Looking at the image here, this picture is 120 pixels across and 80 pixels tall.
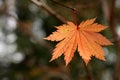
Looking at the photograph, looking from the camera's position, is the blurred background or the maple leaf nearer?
the maple leaf

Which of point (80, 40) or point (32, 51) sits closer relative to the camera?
point (80, 40)

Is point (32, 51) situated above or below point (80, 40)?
above

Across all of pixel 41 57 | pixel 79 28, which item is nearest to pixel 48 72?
pixel 41 57

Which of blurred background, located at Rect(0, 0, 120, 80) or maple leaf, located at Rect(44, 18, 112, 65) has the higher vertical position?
blurred background, located at Rect(0, 0, 120, 80)

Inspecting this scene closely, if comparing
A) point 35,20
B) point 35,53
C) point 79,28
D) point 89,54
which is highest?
point 35,20

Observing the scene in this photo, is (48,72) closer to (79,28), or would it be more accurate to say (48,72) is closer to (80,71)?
(80,71)

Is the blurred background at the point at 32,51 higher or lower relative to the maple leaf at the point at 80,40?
higher

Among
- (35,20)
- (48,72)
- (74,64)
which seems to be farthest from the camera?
(35,20)

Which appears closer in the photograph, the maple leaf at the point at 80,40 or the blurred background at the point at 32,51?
the maple leaf at the point at 80,40
